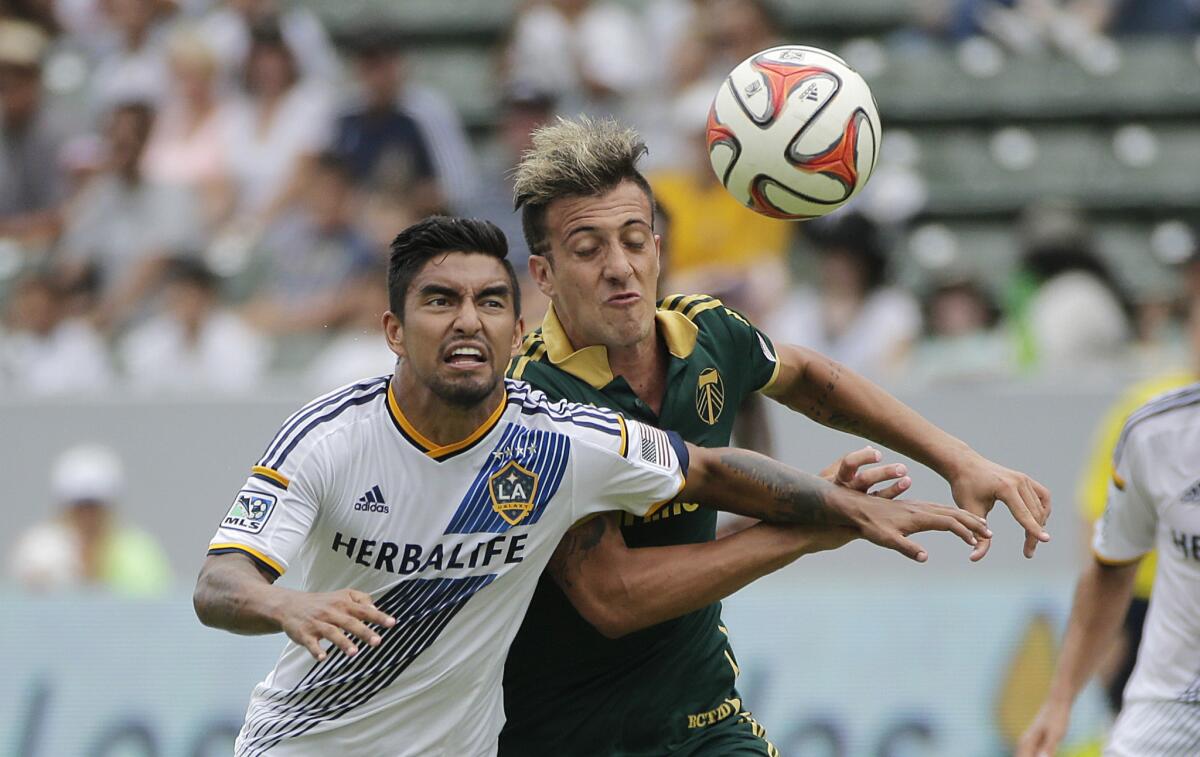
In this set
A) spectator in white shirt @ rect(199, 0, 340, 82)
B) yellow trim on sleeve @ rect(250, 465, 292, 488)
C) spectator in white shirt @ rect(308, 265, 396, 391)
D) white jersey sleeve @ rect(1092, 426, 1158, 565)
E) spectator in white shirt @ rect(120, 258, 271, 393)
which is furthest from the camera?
spectator in white shirt @ rect(199, 0, 340, 82)

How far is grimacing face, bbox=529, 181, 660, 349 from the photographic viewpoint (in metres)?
4.88

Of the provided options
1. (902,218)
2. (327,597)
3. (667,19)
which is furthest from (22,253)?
(327,597)

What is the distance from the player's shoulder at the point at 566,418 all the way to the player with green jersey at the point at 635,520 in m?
0.21

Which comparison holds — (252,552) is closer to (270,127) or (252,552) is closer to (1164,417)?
(1164,417)

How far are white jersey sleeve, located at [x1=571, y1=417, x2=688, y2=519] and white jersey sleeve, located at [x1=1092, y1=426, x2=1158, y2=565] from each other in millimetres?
1625

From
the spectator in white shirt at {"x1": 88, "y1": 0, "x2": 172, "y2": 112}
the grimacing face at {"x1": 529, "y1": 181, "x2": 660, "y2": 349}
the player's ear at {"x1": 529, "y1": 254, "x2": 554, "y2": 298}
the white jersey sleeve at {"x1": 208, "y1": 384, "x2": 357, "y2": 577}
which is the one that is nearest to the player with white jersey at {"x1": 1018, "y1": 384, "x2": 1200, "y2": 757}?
the grimacing face at {"x1": 529, "y1": 181, "x2": 660, "y2": 349}

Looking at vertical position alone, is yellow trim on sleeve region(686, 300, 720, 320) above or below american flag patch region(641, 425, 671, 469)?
above

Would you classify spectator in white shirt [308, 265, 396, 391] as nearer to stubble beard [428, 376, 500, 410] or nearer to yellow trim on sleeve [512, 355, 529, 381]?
yellow trim on sleeve [512, 355, 529, 381]

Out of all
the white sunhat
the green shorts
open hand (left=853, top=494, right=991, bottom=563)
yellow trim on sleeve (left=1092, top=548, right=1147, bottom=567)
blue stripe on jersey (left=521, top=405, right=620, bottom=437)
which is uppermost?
the white sunhat

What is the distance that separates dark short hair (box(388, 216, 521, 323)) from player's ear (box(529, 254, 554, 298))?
447 millimetres

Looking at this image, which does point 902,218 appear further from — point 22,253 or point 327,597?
point 327,597

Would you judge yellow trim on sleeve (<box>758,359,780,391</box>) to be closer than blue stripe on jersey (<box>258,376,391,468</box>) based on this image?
No

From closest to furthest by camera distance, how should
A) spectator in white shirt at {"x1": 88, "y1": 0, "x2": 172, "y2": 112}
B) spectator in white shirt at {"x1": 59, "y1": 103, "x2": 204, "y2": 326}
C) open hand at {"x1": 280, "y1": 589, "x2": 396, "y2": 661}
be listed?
open hand at {"x1": 280, "y1": 589, "x2": 396, "y2": 661} < spectator in white shirt at {"x1": 59, "y1": 103, "x2": 204, "y2": 326} < spectator in white shirt at {"x1": 88, "y1": 0, "x2": 172, "y2": 112}

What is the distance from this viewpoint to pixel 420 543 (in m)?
4.50
